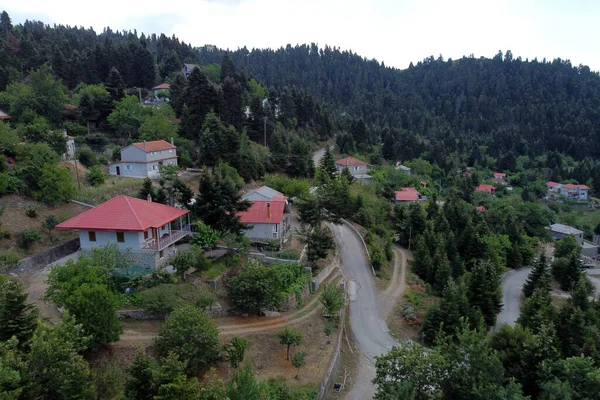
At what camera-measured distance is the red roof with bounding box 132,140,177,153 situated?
3922cm

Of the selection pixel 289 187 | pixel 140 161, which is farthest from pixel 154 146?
pixel 289 187

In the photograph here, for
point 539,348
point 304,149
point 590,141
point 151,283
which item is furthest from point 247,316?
point 590,141

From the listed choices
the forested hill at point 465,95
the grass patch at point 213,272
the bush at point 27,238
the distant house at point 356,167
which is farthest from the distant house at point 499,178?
the bush at point 27,238

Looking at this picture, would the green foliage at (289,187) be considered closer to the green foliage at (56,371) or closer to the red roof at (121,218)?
the red roof at (121,218)

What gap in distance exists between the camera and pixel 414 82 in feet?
595

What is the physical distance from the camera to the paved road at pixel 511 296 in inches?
1325

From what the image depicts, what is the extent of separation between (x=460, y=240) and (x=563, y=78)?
161385 mm

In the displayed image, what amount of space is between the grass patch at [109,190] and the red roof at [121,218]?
22.6 feet

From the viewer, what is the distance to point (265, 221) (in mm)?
30438

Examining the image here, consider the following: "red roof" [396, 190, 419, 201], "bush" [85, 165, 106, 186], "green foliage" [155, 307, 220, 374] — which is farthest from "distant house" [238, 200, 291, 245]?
"red roof" [396, 190, 419, 201]

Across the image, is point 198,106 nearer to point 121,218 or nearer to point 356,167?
point 356,167

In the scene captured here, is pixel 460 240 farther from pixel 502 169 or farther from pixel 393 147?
pixel 502 169

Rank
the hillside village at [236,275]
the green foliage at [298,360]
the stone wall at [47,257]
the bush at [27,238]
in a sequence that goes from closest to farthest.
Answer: the hillside village at [236,275]
the green foliage at [298,360]
the stone wall at [47,257]
the bush at [27,238]

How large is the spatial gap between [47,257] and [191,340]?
42.1 ft
